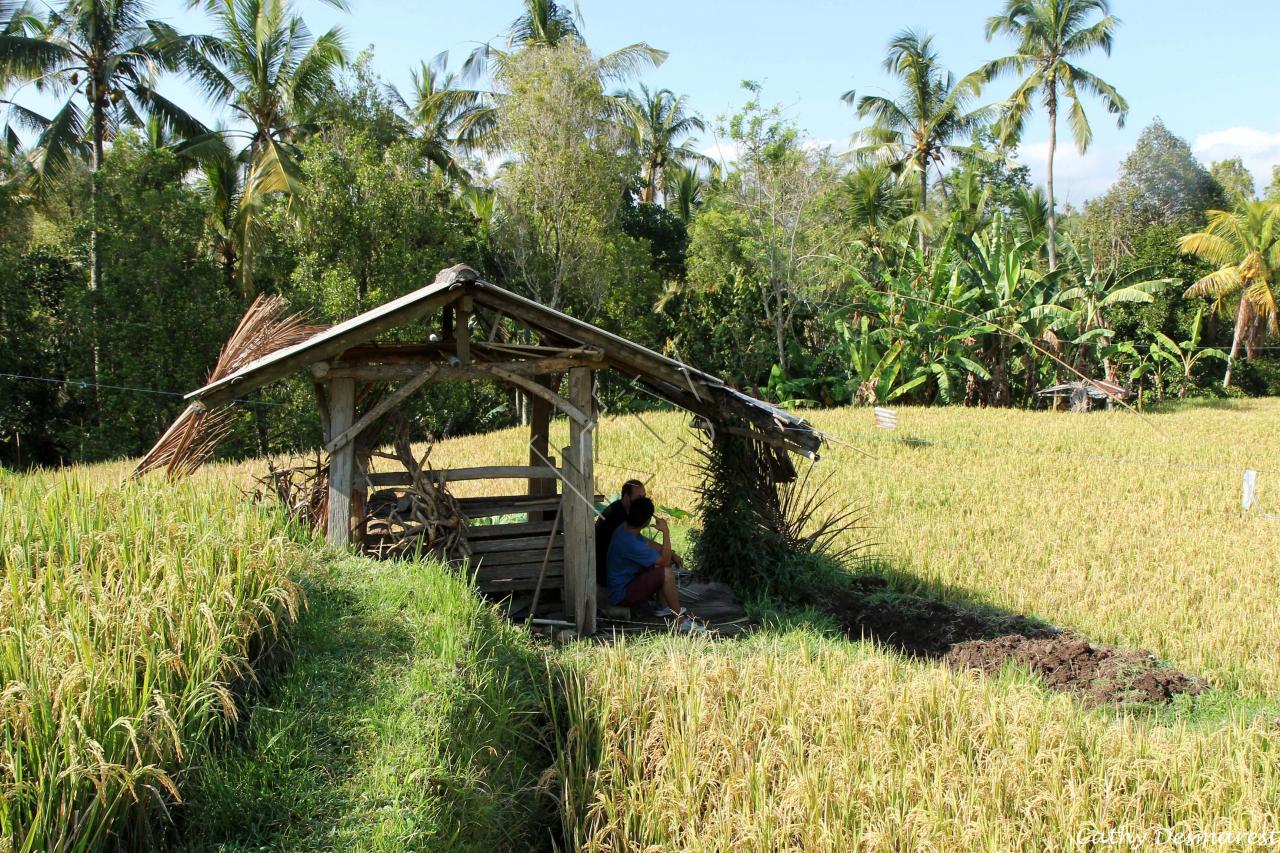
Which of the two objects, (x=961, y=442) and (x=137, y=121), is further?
(x=137, y=121)

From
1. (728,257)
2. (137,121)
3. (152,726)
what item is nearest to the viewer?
(152,726)

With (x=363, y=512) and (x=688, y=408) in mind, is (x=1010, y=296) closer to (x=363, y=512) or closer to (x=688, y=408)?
(x=688, y=408)

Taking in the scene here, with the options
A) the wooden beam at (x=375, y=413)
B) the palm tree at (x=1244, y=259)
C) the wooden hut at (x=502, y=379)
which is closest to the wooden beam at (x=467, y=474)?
the wooden hut at (x=502, y=379)

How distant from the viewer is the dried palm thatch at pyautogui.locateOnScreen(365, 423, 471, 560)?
7.63 metres

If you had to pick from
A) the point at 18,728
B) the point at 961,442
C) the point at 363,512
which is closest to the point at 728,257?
the point at 961,442

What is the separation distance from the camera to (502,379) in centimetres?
820

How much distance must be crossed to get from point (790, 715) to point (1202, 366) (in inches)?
1313

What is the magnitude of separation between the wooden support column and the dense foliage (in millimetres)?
9512

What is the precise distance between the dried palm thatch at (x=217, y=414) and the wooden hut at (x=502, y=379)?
2.08ft

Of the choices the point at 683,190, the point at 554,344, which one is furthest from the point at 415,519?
the point at 683,190

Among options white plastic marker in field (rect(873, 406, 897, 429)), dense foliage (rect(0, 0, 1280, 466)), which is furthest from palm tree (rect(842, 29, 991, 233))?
white plastic marker in field (rect(873, 406, 897, 429))

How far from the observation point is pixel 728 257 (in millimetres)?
29594

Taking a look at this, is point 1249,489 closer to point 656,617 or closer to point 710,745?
point 656,617

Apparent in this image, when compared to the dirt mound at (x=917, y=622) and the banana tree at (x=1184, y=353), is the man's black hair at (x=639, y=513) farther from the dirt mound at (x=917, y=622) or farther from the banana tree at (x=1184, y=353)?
the banana tree at (x=1184, y=353)
